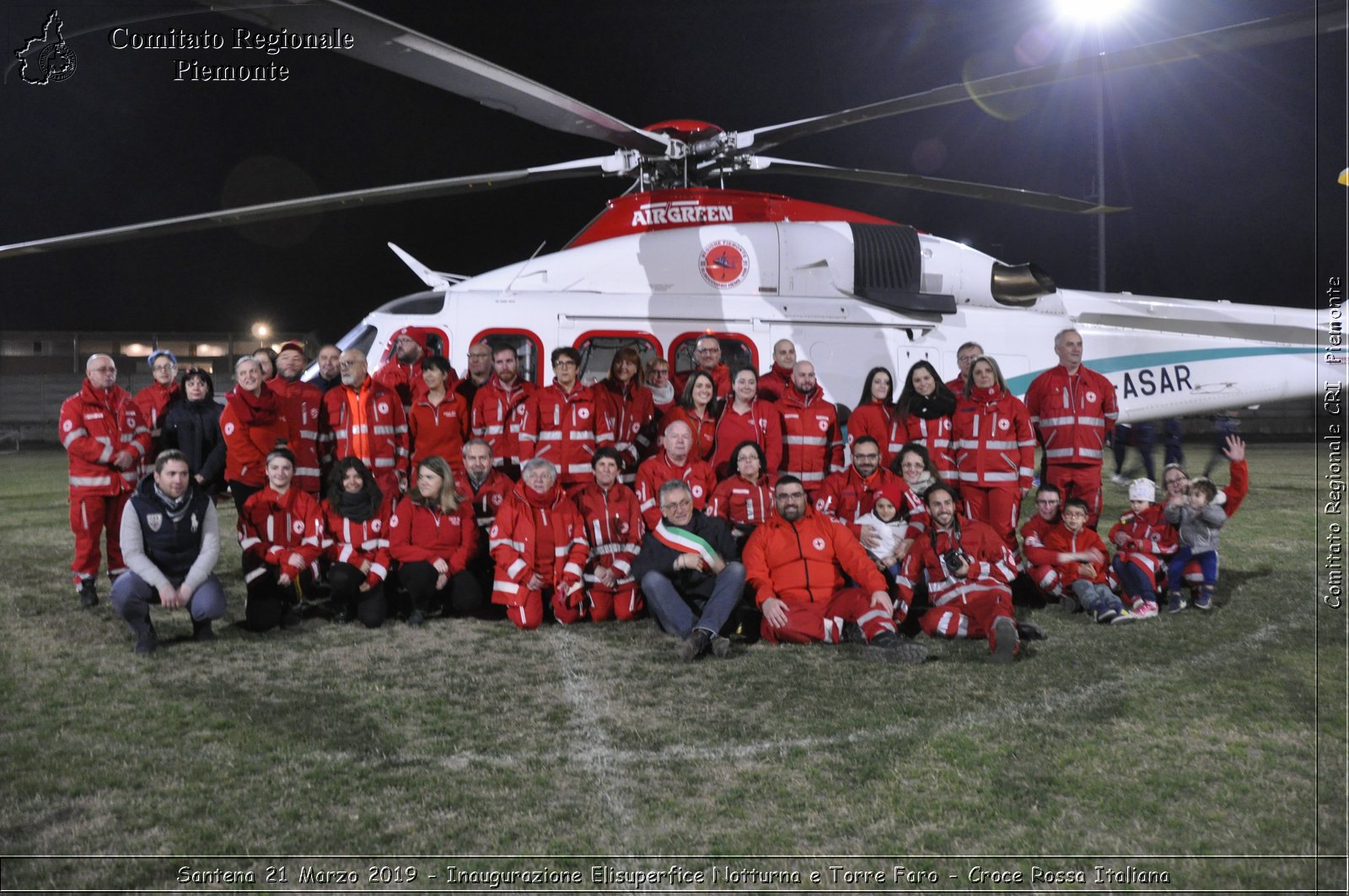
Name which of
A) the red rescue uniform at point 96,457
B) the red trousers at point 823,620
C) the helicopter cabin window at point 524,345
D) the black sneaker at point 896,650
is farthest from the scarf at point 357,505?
the black sneaker at point 896,650

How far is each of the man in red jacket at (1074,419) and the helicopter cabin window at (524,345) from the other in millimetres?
4090

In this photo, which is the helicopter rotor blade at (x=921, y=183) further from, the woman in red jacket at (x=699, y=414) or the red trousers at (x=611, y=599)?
the red trousers at (x=611, y=599)

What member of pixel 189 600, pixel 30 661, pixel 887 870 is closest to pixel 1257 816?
pixel 887 870

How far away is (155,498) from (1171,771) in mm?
5531

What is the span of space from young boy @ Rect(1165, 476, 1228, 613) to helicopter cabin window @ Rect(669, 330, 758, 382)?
349 centimetres

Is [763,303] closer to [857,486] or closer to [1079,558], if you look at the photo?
[857,486]

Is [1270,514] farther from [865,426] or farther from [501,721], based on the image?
[501,721]

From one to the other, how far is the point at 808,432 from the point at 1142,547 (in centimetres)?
243

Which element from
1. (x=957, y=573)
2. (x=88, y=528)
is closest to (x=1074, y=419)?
(x=957, y=573)

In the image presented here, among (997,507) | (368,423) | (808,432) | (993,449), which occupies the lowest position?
(997,507)

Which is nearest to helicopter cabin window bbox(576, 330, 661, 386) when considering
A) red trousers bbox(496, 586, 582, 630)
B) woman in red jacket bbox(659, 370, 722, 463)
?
woman in red jacket bbox(659, 370, 722, 463)

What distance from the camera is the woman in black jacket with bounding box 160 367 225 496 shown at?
6289 millimetres

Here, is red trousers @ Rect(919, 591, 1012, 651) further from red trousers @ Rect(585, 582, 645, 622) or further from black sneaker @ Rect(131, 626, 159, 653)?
black sneaker @ Rect(131, 626, 159, 653)

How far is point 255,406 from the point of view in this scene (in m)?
6.17
